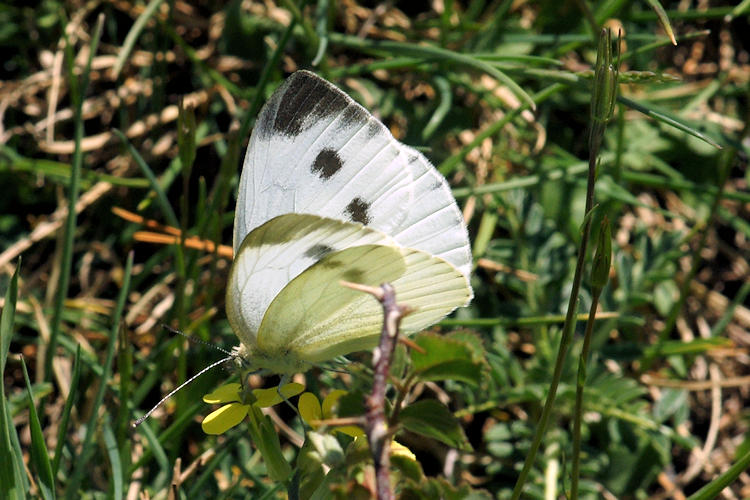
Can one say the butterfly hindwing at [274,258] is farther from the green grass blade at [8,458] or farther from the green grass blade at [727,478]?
the green grass blade at [727,478]

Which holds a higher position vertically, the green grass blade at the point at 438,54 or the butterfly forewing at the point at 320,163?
the green grass blade at the point at 438,54

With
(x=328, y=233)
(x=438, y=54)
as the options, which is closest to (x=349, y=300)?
(x=328, y=233)

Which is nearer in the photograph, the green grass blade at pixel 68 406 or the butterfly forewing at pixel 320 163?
the green grass blade at pixel 68 406

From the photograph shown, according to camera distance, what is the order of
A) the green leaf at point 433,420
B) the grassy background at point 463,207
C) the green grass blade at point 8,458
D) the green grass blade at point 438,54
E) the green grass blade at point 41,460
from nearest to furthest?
the green leaf at point 433,420, the green grass blade at point 8,458, the green grass blade at point 41,460, the green grass blade at point 438,54, the grassy background at point 463,207

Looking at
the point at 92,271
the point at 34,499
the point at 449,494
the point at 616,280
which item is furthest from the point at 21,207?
the point at 449,494

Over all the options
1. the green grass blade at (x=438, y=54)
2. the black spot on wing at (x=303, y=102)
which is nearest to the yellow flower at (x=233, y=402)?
the black spot on wing at (x=303, y=102)

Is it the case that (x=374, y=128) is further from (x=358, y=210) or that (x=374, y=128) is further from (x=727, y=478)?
(x=727, y=478)

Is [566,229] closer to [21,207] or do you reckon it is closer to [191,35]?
[191,35]
